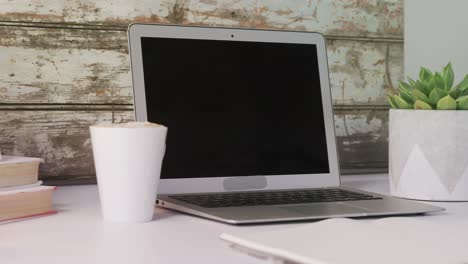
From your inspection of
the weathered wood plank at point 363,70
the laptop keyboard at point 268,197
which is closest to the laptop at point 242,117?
the laptop keyboard at point 268,197

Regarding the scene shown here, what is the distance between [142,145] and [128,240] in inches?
5.4

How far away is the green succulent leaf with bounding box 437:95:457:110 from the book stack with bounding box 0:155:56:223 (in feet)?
2.02

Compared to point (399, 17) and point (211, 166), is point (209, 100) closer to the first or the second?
point (211, 166)

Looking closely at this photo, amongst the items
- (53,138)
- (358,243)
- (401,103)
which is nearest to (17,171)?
(53,138)

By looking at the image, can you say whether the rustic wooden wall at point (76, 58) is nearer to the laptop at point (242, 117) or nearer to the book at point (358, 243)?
the laptop at point (242, 117)

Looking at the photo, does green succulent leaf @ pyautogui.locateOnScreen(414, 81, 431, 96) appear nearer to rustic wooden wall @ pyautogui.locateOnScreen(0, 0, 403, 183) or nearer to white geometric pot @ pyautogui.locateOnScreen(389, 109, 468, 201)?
white geometric pot @ pyautogui.locateOnScreen(389, 109, 468, 201)

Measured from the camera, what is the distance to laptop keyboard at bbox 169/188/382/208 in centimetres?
101

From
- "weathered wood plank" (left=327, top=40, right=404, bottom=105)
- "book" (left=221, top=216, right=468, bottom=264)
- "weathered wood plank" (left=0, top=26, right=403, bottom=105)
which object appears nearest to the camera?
"book" (left=221, top=216, right=468, bottom=264)

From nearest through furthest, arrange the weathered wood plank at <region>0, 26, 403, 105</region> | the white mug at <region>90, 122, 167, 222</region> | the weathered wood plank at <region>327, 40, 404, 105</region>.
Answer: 1. the white mug at <region>90, 122, 167, 222</region>
2. the weathered wood plank at <region>0, 26, 403, 105</region>
3. the weathered wood plank at <region>327, 40, 404, 105</region>

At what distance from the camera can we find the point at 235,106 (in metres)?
1.17

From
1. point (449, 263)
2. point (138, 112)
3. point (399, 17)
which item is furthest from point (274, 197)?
point (399, 17)

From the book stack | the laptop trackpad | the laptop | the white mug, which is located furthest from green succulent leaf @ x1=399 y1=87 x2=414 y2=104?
the book stack

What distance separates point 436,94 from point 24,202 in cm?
65

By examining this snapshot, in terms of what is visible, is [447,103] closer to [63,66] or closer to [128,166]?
[128,166]
